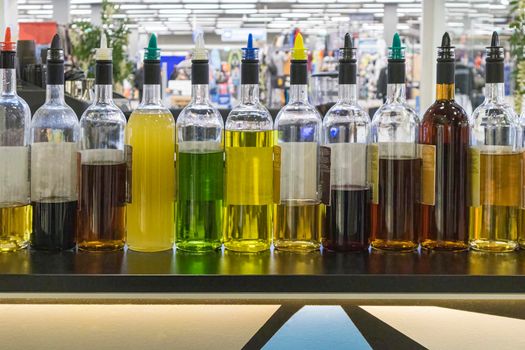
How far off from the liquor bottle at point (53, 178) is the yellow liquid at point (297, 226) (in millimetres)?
387

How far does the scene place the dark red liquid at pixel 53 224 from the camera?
1.31m

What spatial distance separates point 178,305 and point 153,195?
0.68 feet

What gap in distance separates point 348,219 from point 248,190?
0.65 ft

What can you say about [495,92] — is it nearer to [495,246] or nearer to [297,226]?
[495,246]

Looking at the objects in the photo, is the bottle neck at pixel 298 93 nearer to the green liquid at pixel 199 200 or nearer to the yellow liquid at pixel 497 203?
the green liquid at pixel 199 200

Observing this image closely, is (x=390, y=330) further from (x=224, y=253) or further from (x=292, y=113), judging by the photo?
(x=292, y=113)

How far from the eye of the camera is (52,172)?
132cm

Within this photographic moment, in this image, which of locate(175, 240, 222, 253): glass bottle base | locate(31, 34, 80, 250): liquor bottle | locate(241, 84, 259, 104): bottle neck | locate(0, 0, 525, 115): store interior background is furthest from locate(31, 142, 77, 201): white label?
locate(0, 0, 525, 115): store interior background

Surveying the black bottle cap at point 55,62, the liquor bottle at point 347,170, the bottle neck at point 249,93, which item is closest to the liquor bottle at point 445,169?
the liquor bottle at point 347,170

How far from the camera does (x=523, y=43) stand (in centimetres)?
383

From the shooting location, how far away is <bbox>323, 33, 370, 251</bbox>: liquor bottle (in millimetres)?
1323

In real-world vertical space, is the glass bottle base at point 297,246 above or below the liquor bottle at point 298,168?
below

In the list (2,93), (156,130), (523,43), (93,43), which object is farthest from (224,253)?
(93,43)

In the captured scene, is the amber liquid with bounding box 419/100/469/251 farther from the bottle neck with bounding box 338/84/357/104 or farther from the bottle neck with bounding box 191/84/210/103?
the bottle neck with bounding box 191/84/210/103
